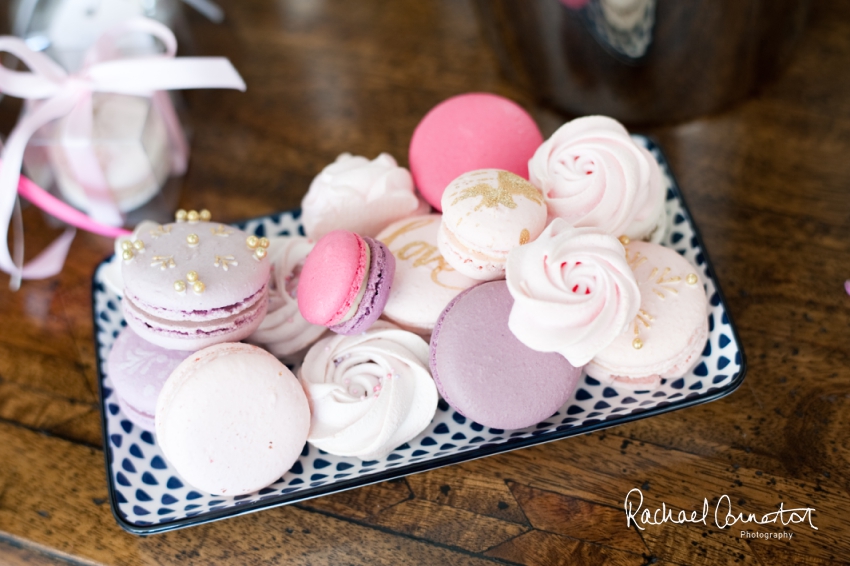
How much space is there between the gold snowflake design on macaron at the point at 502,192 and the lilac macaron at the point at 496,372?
0.11 metres

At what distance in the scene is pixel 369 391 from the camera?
87 cm

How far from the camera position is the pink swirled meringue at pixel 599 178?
2.91ft

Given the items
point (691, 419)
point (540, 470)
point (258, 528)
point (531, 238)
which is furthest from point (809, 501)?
point (258, 528)

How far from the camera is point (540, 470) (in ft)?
2.94

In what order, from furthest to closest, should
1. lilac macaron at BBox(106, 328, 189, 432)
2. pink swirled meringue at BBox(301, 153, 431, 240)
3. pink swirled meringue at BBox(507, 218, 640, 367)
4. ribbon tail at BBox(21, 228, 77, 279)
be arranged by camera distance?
ribbon tail at BBox(21, 228, 77, 279)
pink swirled meringue at BBox(301, 153, 431, 240)
lilac macaron at BBox(106, 328, 189, 432)
pink swirled meringue at BBox(507, 218, 640, 367)

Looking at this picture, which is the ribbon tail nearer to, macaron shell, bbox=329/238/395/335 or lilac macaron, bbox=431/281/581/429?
macaron shell, bbox=329/238/395/335

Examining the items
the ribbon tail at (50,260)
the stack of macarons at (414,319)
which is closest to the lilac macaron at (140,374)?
the stack of macarons at (414,319)

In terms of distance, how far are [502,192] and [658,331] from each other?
25cm

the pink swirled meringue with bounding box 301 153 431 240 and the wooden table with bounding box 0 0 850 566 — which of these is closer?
the wooden table with bounding box 0 0 850 566

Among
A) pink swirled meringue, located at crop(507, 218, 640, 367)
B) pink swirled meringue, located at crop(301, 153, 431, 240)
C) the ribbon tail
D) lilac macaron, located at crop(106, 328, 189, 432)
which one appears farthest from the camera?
the ribbon tail

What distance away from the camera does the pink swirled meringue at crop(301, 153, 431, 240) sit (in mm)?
990

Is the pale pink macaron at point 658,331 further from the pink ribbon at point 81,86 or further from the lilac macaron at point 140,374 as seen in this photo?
the pink ribbon at point 81,86

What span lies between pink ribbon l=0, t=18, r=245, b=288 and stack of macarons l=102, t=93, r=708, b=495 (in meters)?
0.27

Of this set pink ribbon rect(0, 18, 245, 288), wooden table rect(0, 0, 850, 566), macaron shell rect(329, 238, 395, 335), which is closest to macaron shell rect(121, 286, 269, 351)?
macaron shell rect(329, 238, 395, 335)
